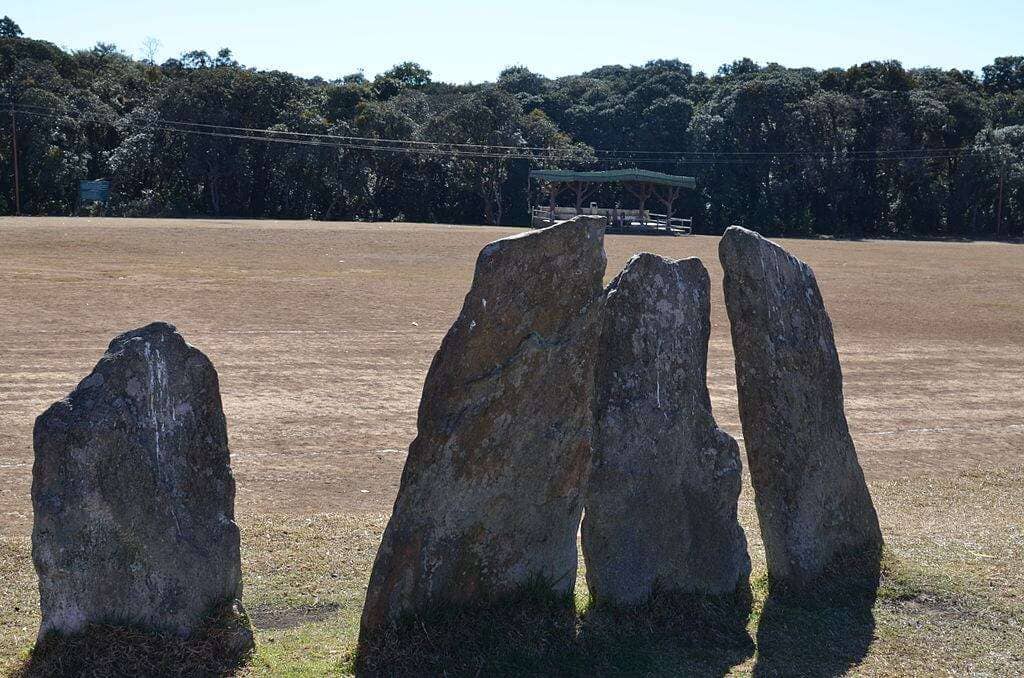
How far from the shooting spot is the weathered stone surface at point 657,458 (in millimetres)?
6430

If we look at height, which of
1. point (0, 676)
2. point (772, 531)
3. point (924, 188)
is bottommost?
point (0, 676)

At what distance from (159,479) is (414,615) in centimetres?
154

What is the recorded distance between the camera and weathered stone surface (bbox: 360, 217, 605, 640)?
5.86 metres

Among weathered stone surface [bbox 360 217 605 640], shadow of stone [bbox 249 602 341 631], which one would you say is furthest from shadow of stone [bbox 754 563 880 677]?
shadow of stone [bbox 249 602 341 631]

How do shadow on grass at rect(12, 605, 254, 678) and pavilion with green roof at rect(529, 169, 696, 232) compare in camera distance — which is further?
pavilion with green roof at rect(529, 169, 696, 232)

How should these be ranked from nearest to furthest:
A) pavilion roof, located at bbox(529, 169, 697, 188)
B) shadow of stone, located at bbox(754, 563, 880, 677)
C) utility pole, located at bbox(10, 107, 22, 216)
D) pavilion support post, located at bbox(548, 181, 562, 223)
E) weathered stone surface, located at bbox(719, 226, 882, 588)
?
shadow of stone, located at bbox(754, 563, 880, 677) < weathered stone surface, located at bbox(719, 226, 882, 588) < utility pole, located at bbox(10, 107, 22, 216) < pavilion support post, located at bbox(548, 181, 562, 223) < pavilion roof, located at bbox(529, 169, 697, 188)

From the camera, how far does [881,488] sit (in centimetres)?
998

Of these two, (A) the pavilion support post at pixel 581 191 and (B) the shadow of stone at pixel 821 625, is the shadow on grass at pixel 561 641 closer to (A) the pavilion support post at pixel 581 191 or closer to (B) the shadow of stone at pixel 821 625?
(B) the shadow of stone at pixel 821 625

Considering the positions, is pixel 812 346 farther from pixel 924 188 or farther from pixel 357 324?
pixel 924 188

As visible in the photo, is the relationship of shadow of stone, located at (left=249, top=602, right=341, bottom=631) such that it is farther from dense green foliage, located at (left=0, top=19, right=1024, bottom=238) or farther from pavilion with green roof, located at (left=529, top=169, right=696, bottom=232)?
dense green foliage, located at (left=0, top=19, right=1024, bottom=238)

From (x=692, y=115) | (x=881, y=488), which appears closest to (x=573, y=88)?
(x=692, y=115)

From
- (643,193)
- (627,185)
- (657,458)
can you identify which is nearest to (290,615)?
(657,458)

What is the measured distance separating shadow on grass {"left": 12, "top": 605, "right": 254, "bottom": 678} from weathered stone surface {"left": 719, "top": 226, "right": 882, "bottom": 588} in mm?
3374

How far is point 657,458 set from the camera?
6477 mm
